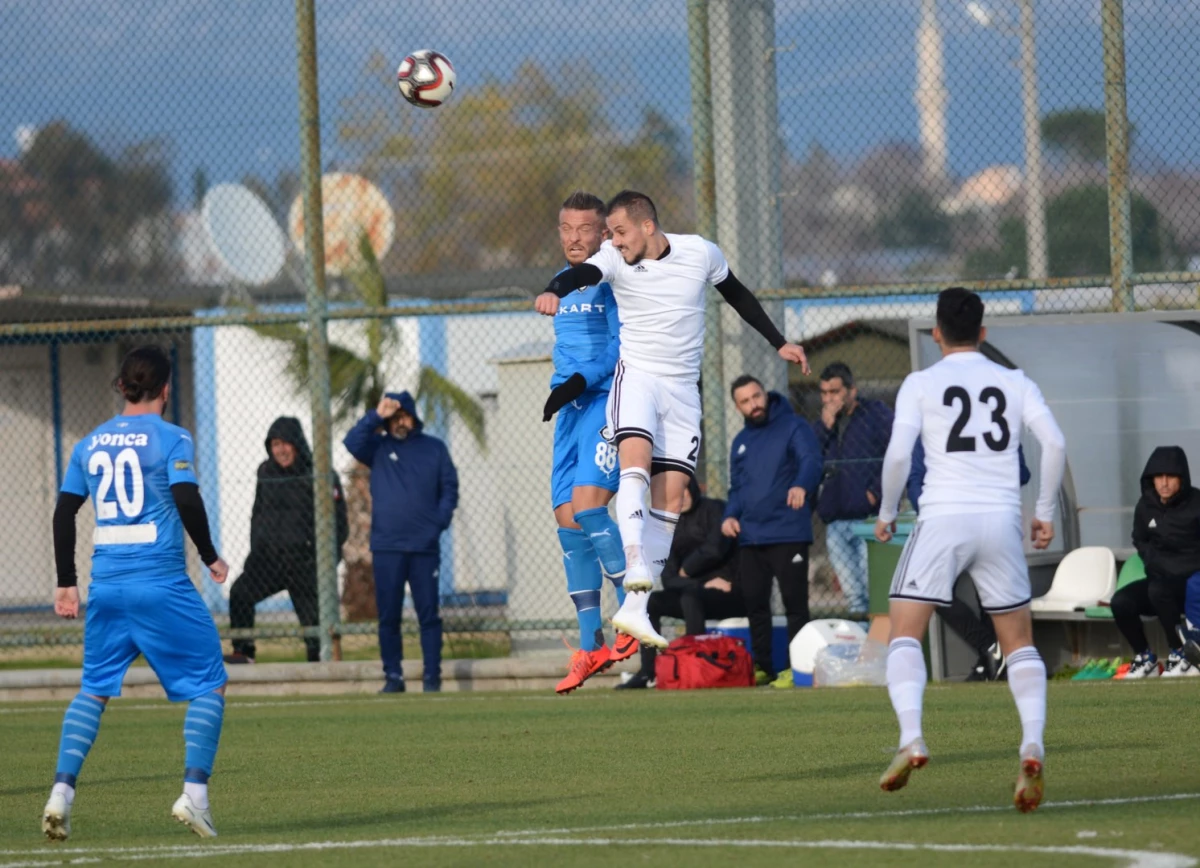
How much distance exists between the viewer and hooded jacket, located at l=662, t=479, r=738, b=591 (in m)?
15.1

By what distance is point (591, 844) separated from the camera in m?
6.52

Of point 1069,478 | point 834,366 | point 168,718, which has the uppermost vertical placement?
point 834,366

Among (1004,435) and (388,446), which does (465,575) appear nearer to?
(388,446)

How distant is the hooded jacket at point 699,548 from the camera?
15.1 meters

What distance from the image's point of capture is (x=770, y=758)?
9.60m

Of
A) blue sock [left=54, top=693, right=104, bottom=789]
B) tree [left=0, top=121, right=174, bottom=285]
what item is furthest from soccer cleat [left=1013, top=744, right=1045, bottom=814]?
tree [left=0, top=121, right=174, bottom=285]

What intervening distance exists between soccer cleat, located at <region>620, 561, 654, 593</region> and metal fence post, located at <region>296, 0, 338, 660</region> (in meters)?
7.37

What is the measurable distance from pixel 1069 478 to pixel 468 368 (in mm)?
11334

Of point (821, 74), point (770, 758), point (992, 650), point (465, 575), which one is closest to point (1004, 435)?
point (770, 758)

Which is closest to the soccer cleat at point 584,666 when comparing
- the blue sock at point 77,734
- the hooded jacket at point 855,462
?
the blue sock at point 77,734

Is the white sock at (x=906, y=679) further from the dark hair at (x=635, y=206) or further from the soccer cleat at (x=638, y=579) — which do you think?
the dark hair at (x=635, y=206)

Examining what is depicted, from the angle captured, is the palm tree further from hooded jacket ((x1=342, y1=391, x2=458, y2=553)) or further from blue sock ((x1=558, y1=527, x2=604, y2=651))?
blue sock ((x1=558, y1=527, x2=604, y2=651))

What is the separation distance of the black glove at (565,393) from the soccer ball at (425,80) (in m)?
4.51

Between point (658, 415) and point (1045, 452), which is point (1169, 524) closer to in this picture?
point (658, 415)
